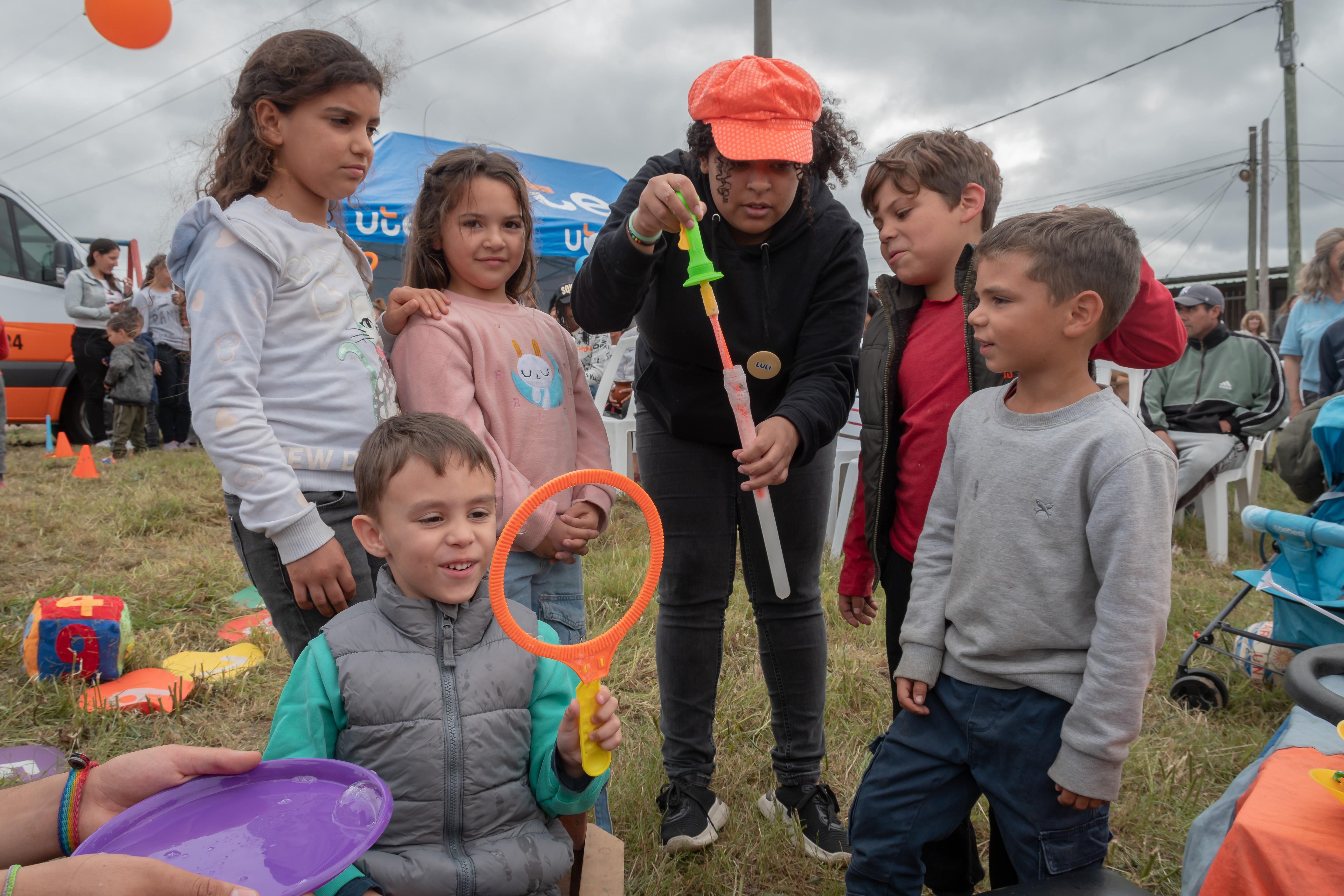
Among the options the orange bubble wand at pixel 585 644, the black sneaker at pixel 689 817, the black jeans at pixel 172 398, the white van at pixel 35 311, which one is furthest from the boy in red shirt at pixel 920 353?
the black jeans at pixel 172 398

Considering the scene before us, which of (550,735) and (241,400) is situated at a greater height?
(241,400)

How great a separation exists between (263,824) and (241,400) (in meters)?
0.66

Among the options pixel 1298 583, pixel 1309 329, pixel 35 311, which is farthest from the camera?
pixel 35 311

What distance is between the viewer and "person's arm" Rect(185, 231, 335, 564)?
1.36m

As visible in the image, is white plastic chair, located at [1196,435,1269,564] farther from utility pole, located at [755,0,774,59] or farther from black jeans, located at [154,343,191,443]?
black jeans, located at [154,343,191,443]

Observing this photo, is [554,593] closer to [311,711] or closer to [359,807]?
[311,711]

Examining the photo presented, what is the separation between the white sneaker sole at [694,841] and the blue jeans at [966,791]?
1.64ft

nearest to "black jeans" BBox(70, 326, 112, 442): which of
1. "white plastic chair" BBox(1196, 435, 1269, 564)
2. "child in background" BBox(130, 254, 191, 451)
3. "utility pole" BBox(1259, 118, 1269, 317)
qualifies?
"child in background" BBox(130, 254, 191, 451)

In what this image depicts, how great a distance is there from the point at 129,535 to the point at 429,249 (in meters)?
3.93

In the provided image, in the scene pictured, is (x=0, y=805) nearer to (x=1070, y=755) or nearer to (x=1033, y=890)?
(x=1033, y=890)

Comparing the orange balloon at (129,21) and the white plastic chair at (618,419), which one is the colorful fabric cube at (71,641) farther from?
the white plastic chair at (618,419)

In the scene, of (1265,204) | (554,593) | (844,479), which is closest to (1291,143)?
(1265,204)

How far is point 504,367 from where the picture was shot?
5.54 ft

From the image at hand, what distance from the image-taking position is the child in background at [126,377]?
755 cm
